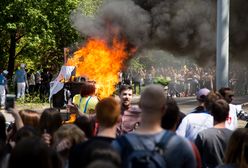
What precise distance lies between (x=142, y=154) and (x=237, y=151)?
0.83 metres

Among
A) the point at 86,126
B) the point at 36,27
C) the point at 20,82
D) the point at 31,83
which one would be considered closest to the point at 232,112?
the point at 86,126

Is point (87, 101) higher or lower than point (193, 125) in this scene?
higher

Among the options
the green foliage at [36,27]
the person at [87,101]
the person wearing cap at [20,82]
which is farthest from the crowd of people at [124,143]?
the green foliage at [36,27]

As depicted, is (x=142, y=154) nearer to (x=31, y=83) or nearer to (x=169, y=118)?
(x=169, y=118)

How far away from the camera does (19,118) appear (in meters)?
5.73

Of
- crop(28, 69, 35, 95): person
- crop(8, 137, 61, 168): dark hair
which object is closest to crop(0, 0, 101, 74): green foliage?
crop(28, 69, 35, 95): person

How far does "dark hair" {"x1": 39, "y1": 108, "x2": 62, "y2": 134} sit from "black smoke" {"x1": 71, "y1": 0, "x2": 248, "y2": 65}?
31.3ft

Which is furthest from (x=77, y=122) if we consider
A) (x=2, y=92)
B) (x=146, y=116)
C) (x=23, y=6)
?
(x=23, y=6)

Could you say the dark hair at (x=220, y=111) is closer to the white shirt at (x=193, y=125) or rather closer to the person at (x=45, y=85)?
the white shirt at (x=193, y=125)

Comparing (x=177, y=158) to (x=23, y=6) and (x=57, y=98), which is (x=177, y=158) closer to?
(x=57, y=98)

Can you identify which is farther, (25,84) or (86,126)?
(25,84)

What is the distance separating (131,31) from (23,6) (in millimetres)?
11574

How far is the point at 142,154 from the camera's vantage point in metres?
3.86

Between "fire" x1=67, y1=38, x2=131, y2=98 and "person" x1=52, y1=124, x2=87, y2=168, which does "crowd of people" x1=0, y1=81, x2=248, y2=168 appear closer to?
"person" x1=52, y1=124, x2=87, y2=168
